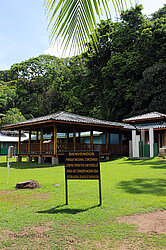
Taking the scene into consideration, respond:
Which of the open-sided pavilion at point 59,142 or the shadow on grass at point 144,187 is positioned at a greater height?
the open-sided pavilion at point 59,142

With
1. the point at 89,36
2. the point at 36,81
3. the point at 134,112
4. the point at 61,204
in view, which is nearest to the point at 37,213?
the point at 61,204

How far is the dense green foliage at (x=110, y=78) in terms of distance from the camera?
1220 inches

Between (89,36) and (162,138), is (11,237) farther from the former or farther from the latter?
(162,138)

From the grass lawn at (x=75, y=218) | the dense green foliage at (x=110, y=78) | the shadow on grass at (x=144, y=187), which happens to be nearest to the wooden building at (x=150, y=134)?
the dense green foliage at (x=110, y=78)

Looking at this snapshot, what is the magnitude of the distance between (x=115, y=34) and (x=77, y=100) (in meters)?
12.1

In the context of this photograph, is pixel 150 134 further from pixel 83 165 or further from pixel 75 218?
pixel 75 218

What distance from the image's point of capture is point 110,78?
121 feet

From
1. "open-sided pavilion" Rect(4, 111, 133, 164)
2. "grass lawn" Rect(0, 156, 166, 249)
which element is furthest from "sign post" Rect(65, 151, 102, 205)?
"open-sided pavilion" Rect(4, 111, 133, 164)

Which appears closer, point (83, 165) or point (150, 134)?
point (83, 165)

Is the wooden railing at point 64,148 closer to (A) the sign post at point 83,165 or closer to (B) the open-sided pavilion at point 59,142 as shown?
(B) the open-sided pavilion at point 59,142

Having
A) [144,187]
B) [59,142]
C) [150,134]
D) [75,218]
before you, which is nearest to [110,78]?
[150,134]

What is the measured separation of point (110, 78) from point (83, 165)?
1272 inches

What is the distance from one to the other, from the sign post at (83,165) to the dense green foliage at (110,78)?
1816 cm

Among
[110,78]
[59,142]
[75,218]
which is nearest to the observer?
[75,218]
